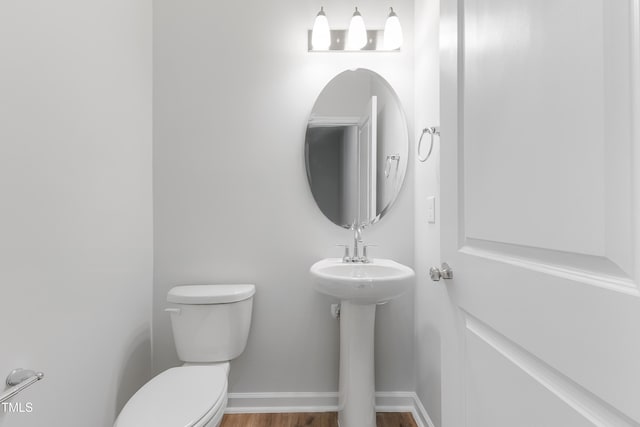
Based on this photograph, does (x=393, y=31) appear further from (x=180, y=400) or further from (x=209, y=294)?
(x=180, y=400)

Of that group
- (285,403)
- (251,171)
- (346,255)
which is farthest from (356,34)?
(285,403)

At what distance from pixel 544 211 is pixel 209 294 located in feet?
4.52

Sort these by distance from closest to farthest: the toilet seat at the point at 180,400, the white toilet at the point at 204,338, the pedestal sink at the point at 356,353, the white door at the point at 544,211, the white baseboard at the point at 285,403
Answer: the white door at the point at 544,211 < the toilet seat at the point at 180,400 < the white toilet at the point at 204,338 < the pedestal sink at the point at 356,353 < the white baseboard at the point at 285,403

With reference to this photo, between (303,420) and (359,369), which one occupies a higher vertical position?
(359,369)

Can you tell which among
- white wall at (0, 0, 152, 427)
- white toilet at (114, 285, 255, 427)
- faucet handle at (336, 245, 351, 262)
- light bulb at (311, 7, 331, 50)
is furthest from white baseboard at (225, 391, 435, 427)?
light bulb at (311, 7, 331, 50)

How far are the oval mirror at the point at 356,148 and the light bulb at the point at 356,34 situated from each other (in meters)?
0.13

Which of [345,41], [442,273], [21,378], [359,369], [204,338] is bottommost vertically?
[359,369]

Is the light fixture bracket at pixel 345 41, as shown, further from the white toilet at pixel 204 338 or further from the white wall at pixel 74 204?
the white toilet at pixel 204 338

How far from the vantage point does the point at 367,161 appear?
5.97 feet

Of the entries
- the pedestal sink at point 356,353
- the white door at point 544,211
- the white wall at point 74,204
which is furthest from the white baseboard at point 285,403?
the white door at point 544,211

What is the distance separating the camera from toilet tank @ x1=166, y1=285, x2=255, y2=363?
5.04 feet

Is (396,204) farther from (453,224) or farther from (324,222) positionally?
(453,224)

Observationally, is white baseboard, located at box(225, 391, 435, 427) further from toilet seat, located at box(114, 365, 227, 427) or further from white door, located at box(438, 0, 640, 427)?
white door, located at box(438, 0, 640, 427)

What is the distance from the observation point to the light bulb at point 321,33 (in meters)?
Result: 1.72
